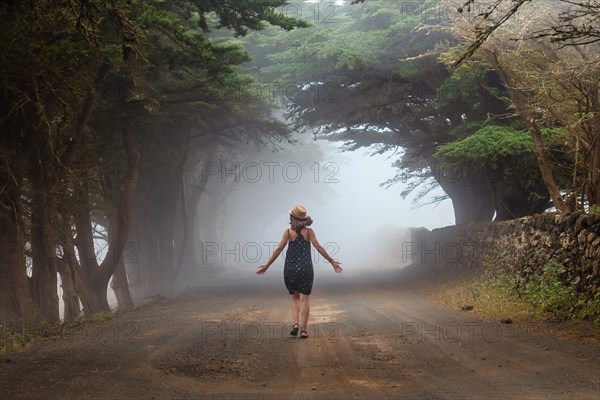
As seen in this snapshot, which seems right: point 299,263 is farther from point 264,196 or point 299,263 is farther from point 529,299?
point 264,196

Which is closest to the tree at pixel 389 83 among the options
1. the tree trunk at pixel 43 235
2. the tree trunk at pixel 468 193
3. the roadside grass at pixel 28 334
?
the tree trunk at pixel 468 193

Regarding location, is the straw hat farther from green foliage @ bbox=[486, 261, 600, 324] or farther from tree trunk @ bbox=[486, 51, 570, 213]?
tree trunk @ bbox=[486, 51, 570, 213]

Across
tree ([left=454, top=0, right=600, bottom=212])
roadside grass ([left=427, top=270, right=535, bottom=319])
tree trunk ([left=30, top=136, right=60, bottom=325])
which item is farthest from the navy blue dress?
tree trunk ([left=30, top=136, right=60, bottom=325])

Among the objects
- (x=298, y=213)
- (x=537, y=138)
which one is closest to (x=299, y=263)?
(x=298, y=213)

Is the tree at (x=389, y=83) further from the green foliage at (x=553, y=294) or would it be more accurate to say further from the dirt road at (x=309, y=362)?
the dirt road at (x=309, y=362)

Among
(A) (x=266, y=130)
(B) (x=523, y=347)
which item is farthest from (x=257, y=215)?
(B) (x=523, y=347)

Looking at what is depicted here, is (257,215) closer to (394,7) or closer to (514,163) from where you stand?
(394,7)

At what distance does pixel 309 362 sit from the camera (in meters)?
8.65

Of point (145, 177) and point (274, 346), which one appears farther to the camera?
point (145, 177)

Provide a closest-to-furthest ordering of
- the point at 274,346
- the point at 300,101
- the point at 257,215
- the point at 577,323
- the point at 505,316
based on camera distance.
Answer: the point at 274,346, the point at 577,323, the point at 505,316, the point at 300,101, the point at 257,215

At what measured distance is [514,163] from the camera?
66.8 feet

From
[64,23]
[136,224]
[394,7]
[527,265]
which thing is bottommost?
[527,265]

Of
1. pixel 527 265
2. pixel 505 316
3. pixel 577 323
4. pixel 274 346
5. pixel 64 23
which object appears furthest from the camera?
pixel 527 265

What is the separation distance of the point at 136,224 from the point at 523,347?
72.5 ft
